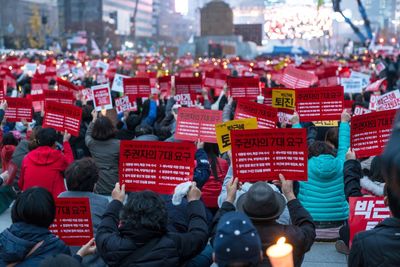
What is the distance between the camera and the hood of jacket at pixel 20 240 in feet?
12.0

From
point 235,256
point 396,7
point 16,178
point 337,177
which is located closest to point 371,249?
point 235,256

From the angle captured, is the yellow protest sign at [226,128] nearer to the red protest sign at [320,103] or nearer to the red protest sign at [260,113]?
the red protest sign at [260,113]

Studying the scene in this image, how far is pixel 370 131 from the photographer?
571cm

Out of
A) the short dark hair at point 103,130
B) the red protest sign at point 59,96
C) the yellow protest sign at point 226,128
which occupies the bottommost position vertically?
the short dark hair at point 103,130

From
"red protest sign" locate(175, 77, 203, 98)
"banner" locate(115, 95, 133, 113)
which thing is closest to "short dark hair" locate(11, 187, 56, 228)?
"banner" locate(115, 95, 133, 113)

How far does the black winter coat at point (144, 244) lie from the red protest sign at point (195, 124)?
114 inches

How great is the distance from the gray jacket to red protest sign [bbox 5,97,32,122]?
2082 mm

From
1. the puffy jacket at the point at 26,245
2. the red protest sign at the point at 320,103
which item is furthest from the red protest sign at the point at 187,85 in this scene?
the puffy jacket at the point at 26,245

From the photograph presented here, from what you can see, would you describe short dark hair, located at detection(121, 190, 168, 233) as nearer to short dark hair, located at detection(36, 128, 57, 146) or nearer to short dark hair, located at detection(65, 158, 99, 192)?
short dark hair, located at detection(65, 158, 99, 192)

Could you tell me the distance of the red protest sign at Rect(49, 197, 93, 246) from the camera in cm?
445

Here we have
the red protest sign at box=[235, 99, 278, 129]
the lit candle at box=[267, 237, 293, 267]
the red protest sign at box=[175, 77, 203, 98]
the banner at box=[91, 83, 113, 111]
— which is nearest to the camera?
the lit candle at box=[267, 237, 293, 267]

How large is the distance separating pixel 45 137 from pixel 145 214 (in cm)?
303

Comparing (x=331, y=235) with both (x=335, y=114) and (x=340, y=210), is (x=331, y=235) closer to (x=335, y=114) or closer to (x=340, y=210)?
(x=340, y=210)

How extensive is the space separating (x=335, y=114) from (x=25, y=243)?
209 inches
